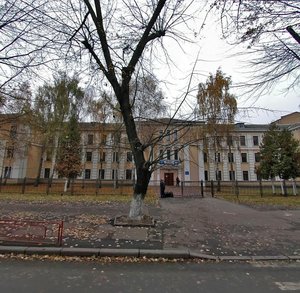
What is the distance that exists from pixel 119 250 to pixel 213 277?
7.78ft

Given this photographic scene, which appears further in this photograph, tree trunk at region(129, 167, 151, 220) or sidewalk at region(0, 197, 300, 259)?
tree trunk at region(129, 167, 151, 220)

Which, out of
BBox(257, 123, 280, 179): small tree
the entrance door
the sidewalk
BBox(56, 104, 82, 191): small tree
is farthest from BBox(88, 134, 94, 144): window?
the sidewalk

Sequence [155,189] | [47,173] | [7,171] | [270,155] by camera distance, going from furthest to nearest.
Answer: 1. [47,173]
2. [7,171]
3. [155,189]
4. [270,155]

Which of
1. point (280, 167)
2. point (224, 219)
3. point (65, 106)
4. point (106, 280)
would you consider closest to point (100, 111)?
point (65, 106)

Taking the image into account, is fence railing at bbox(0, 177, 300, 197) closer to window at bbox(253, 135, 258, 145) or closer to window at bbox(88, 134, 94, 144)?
window at bbox(88, 134, 94, 144)

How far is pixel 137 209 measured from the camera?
9750 millimetres

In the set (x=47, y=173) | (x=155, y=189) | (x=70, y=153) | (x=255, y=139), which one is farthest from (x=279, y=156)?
(x=47, y=173)

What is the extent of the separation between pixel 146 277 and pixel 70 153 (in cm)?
2713

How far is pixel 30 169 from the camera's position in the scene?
145ft

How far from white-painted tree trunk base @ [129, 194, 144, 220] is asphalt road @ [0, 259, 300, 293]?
12.8 ft

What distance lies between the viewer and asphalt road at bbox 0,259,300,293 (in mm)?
4359

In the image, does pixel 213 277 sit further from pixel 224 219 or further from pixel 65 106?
pixel 65 106

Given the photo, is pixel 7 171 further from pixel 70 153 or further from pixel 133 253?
pixel 133 253

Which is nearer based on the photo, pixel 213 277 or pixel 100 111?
pixel 213 277
